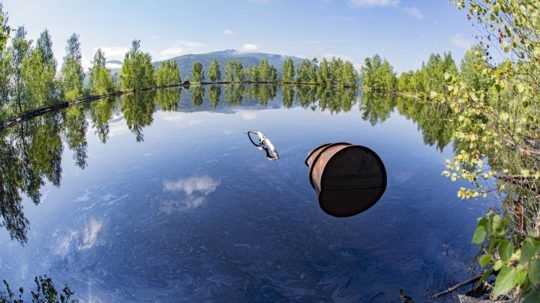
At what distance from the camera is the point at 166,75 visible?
128250 millimetres

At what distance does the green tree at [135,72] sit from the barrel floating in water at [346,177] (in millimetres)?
94511

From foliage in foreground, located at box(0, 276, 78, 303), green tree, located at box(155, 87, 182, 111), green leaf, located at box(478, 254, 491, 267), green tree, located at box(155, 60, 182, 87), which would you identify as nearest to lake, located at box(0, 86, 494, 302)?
foliage in foreground, located at box(0, 276, 78, 303)

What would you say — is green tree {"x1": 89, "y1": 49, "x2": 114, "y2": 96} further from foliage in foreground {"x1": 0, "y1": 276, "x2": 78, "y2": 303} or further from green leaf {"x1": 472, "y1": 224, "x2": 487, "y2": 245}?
green leaf {"x1": 472, "y1": 224, "x2": 487, "y2": 245}

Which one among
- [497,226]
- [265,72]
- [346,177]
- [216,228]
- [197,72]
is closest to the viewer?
[497,226]

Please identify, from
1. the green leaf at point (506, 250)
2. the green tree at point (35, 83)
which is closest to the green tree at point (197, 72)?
the green tree at point (35, 83)

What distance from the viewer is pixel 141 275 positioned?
10.9 meters

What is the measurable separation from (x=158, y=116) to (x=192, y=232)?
36.5m

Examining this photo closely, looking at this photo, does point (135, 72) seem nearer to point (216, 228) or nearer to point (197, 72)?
point (197, 72)

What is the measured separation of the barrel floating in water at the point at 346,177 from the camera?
570 cm

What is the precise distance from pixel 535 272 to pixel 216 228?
13.6 metres

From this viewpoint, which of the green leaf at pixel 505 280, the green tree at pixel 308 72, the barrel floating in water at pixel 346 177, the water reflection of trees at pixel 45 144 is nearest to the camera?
the green leaf at pixel 505 280

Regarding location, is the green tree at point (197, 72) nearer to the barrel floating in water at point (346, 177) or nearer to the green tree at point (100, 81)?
the green tree at point (100, 81)

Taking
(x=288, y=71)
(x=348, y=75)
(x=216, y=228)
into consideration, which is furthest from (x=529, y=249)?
(x=288, y=71)

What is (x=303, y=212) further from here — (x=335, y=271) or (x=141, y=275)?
(x=141, y=275)
